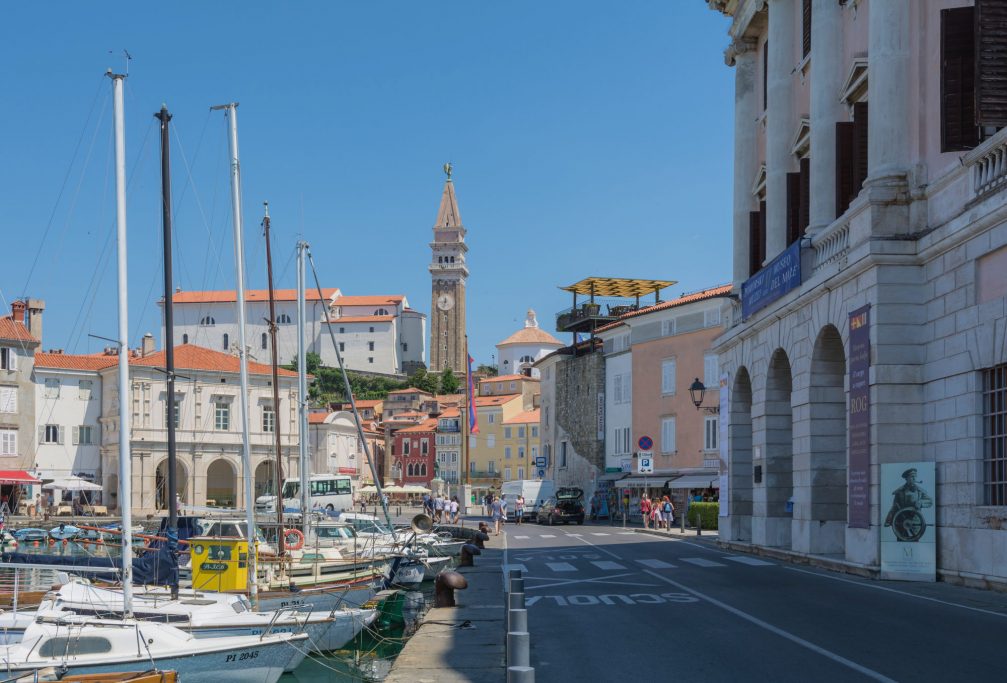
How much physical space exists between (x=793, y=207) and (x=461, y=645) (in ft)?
73.8

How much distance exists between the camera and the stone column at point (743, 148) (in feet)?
128

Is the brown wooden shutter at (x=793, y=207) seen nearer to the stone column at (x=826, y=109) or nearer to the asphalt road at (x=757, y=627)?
the stone column at (x=826, y=109)

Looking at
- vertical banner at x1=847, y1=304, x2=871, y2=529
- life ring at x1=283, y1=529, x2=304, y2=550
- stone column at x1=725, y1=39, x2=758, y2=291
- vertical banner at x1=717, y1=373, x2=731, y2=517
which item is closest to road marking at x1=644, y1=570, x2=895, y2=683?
vertical banner at x1=847, y1=304, x2=871, y2=529

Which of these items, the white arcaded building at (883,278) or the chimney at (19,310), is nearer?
the white arcaded building at (883,278)

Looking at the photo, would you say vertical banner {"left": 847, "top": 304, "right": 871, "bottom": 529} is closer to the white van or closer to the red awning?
the white van

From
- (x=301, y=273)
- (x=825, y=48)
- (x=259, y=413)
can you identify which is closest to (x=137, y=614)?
(x=825, y=48)

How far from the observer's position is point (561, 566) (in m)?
28.6

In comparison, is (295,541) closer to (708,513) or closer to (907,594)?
(907,594)

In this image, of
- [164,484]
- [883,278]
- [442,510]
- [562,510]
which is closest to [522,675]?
[883,278]

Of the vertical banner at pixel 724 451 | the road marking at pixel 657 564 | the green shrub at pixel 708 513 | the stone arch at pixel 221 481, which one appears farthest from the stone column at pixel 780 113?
the stone arch at pixel 221 481

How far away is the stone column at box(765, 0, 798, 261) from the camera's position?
3422 cm

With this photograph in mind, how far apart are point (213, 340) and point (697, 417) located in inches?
5123

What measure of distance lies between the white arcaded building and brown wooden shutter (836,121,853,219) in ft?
0.17

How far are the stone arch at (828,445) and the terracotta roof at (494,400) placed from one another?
11080 centimetres
